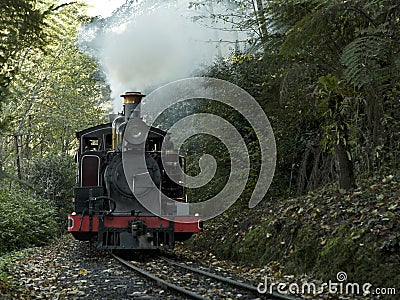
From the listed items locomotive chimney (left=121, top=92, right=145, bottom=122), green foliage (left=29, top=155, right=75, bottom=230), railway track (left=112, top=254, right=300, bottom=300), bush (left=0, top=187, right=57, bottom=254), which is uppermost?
locomotive chimney (left=121, top=92, right=145, bottom=122)

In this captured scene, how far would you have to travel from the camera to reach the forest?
5.95 m

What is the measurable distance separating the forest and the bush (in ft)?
0.16

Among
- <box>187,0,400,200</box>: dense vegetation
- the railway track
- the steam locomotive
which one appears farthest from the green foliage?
the railway track

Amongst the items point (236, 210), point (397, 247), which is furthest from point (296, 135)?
point (397, 247)

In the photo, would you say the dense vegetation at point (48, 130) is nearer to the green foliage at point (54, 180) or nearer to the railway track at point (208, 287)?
the green foliage at point (54, 180)

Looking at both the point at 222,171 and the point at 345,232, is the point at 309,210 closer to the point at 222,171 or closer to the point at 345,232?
the point at 345,232

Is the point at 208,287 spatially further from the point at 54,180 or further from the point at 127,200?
the point at 54,180

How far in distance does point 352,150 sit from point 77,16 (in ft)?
52.8

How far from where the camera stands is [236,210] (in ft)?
44.7

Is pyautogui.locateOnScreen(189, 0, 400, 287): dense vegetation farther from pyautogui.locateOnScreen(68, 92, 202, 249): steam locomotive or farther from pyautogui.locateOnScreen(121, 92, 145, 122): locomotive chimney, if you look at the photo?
pyautogui.locateOnScreen(121, 92, 145, 122): locomotive chimney

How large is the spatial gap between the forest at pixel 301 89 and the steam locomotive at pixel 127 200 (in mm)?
1249

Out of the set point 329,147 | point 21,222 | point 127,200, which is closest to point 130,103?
point 127,200

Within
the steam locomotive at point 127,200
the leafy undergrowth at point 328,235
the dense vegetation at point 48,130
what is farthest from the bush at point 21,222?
the leafy undergrowth at point 328,235

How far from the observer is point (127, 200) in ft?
39.7
